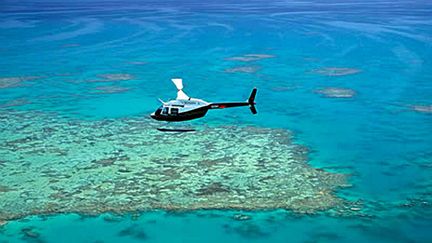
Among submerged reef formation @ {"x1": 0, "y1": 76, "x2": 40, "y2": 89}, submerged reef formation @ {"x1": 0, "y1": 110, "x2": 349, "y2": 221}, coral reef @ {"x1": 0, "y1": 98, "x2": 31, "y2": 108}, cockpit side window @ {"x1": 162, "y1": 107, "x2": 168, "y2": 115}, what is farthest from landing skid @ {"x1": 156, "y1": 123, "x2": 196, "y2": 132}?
submerged reef formation @ {"x1": 0, "y1": 76, "x2": 40, "y2": 89}

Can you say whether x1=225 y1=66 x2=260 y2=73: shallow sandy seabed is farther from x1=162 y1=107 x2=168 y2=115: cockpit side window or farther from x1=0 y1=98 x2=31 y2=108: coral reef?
x1=162 y1=107 x2=168 y2=115: cockpit side window

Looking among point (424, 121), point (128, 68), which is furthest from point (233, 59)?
point (424, 121)

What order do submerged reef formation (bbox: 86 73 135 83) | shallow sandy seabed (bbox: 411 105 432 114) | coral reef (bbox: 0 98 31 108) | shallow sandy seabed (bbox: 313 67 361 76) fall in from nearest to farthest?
shallow sandy seabed (bbox: 411 105 432 114) → coral reef (bbox: 0 98 31 108) → submerged reef formation (bbox: 86 73 135 83) → shallow sandy seabed (bbox: 313 67 361 76)

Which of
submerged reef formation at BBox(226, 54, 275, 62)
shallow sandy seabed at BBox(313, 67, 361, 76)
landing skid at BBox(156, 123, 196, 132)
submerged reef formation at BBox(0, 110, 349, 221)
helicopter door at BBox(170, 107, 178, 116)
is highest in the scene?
helicopter door at BBox(170, 107, 178, 116)

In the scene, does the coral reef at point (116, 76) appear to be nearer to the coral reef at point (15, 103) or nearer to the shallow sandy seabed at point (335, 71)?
the coral reef at point (15, 103)

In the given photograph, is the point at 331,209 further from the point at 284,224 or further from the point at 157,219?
the point at 157,219

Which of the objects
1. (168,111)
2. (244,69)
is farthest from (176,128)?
(244,69)
